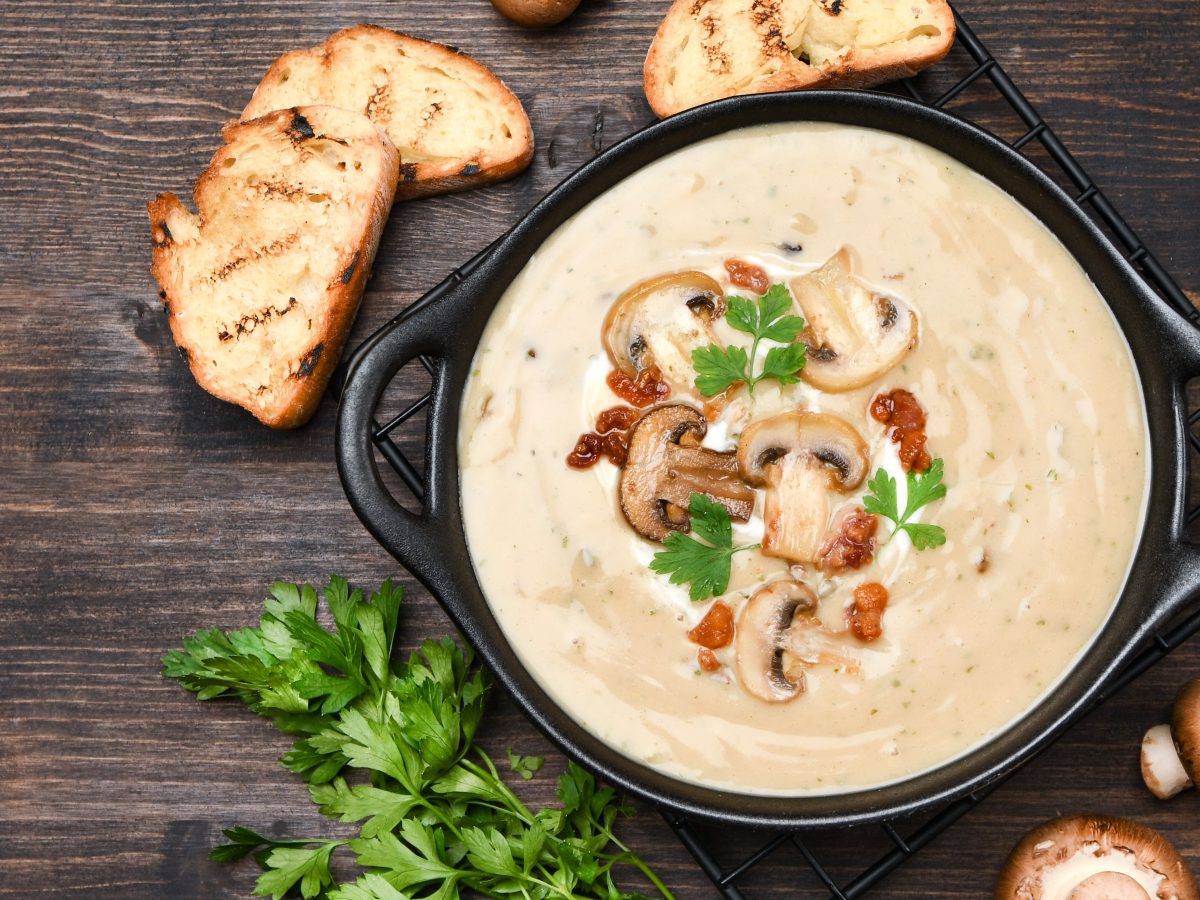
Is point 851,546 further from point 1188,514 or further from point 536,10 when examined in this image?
point 536,10

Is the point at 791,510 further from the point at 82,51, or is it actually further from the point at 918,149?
the point at 82,51

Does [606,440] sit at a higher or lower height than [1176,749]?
higher

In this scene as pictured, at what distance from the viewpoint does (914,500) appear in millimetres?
2385

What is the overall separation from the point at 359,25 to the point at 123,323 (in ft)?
3.58

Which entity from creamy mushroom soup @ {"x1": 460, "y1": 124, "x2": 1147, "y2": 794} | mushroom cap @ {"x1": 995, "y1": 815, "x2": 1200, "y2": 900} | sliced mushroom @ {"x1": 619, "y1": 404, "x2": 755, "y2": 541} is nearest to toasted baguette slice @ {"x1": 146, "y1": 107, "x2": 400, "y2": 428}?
creamy mushroom soup @ {"x1": 460, "y1": 124, "x2": 1147, "y2": 794}

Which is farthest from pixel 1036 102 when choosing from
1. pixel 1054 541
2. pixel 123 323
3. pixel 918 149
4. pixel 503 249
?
pixel 123 323

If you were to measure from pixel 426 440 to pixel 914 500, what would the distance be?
43.9 inches

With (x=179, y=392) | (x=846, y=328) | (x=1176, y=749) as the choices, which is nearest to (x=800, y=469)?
(x=846, y=328)

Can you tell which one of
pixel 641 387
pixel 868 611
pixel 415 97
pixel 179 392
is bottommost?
pixel 179 392

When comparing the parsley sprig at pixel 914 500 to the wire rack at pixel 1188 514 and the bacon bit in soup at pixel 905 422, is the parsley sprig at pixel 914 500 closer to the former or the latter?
the bacon bit in soup at pixel 905 422

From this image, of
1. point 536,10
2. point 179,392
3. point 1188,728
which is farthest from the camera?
point 179,392

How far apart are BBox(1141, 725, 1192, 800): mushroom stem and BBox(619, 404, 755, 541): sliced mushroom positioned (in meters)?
1.33

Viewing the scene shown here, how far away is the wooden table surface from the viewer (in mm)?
2984

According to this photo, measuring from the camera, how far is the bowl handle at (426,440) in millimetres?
2447
